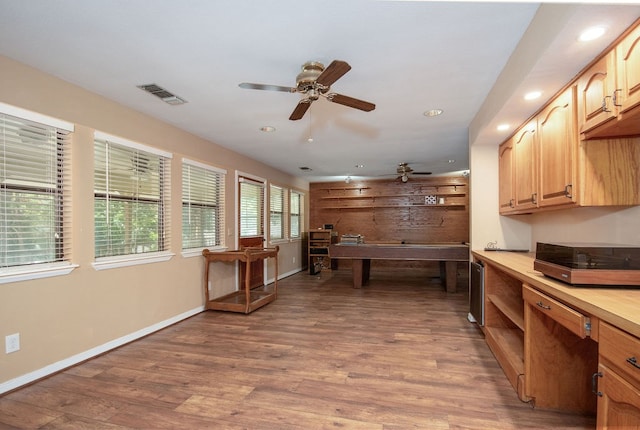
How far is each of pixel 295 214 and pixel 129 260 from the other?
5.02m

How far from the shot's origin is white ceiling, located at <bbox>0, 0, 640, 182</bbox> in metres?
1.77

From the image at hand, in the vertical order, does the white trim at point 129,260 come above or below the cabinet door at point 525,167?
below

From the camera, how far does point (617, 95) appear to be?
5.32 ft

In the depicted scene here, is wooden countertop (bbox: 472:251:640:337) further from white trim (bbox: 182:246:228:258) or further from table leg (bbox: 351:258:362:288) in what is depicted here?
table leg (bbox: 351:258:362:288)

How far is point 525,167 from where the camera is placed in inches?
116

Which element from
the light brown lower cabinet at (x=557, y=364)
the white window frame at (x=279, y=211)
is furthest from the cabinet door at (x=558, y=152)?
the white window frame at (x=279, y=211)

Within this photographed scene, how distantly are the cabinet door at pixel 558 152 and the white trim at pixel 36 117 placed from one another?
151 inches

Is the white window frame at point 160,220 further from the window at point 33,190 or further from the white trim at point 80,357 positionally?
the white trim at point 80,357

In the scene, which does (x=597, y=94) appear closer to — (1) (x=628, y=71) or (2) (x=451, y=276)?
(1) (x=628, y=71)

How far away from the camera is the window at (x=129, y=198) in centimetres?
308

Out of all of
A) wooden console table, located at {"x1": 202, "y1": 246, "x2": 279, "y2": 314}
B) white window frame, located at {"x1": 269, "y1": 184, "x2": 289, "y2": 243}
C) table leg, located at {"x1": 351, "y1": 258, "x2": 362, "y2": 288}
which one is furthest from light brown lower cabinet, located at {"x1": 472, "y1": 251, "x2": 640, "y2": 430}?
white window frame, located at {"x1": 269, "y1": 184, "x2": 289, "y2": 243}

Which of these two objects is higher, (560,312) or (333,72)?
(333,72)

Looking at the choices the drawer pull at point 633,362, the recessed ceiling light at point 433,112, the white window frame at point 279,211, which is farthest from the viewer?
the white window frame at point 279,211

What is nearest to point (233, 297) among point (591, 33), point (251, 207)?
point (251, 207)
